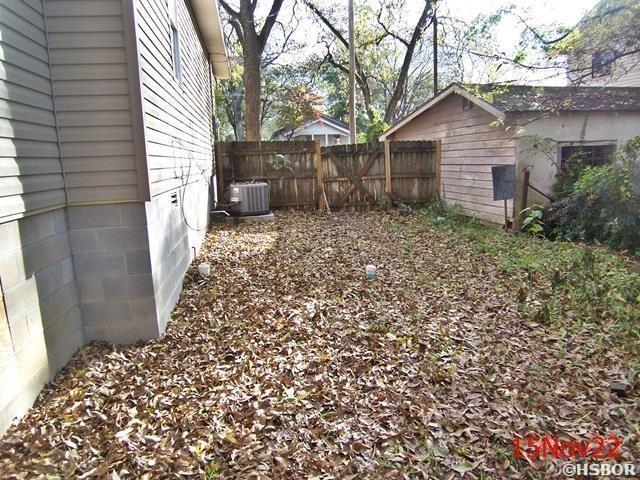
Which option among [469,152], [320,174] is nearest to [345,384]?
[469,152]

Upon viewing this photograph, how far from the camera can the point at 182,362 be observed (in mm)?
3166

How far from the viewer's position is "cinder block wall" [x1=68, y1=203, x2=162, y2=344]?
3322 millimetres

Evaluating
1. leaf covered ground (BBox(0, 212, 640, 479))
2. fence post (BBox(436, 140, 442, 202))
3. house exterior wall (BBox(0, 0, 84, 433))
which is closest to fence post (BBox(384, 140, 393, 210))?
fence post (BBox(436, 140, 442, 202))

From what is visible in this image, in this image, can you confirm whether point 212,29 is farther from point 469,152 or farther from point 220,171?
point 469,152

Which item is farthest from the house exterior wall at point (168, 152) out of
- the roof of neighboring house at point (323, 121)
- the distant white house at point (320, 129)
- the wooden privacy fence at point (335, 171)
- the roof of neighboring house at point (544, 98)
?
the distant white house at point (320, 129)

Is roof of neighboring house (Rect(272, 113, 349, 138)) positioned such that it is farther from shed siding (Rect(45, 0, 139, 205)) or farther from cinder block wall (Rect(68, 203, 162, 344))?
cinder block wall (Rect(68, 203, 162, 344))

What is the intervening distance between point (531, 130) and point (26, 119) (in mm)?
7646

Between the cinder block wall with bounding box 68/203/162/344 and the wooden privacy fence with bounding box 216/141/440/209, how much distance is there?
6.83 meters

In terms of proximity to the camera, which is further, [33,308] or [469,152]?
[469,152]

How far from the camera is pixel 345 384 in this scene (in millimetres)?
2867

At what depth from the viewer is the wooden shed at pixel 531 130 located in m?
7.64

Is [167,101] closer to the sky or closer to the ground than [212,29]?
closer to the ground

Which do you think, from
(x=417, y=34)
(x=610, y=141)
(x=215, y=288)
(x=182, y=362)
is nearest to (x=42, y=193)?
(x=182, y=362)

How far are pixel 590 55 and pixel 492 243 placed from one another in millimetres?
3397
